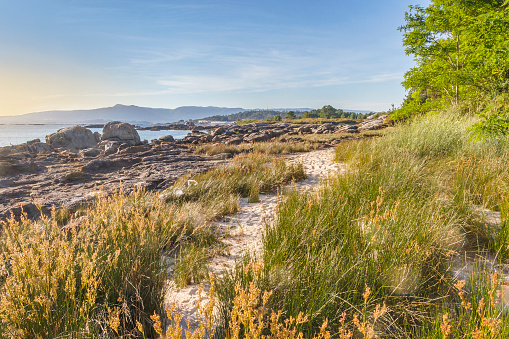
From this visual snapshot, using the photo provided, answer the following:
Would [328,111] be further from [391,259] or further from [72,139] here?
[391,259]

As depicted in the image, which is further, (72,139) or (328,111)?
(328,111)

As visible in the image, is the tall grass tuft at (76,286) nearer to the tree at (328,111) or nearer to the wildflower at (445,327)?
the wildflower at (445,327)

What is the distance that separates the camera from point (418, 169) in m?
4.73

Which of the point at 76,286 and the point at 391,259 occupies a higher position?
the point at 391,259

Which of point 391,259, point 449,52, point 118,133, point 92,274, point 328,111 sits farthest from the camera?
point 328,111

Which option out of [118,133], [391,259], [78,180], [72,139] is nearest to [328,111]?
[118,133]

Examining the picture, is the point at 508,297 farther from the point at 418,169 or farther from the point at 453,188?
the point at 418,169

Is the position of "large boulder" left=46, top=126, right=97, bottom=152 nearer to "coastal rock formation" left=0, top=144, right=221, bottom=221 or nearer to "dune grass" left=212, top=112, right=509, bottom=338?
"coastal rock formation" left=0, top=144, right=221, bottom=221

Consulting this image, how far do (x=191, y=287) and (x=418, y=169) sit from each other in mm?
4538

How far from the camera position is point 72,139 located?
20.6 m

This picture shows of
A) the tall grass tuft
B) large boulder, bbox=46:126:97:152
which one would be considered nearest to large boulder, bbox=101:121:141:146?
large boulder, bbox=46:126:97:152

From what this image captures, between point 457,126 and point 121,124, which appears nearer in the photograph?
point 457,126

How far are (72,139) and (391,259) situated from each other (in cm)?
2495

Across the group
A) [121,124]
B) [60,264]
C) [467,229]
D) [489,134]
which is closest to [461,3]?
[489,134]
